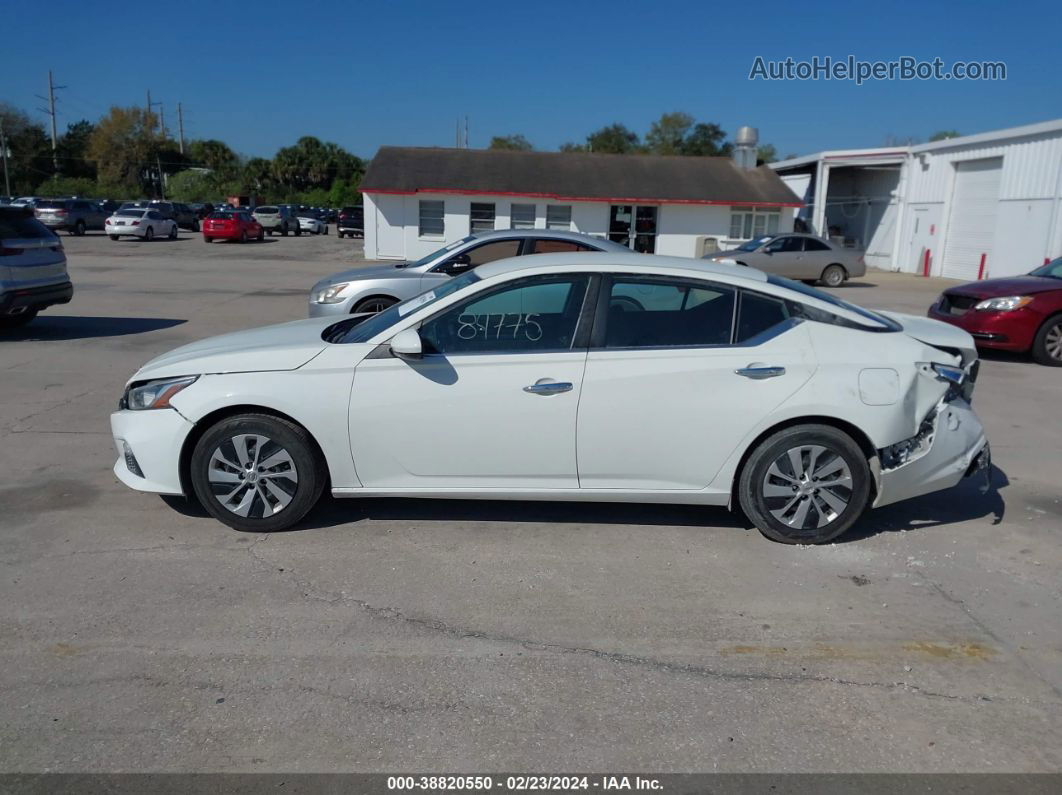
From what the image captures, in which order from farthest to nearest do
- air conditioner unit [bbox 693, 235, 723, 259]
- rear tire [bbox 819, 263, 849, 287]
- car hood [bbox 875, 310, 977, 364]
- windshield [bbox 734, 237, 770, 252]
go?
air conditioner unit [bbox 693, 235, 723, 259] → rear tire [bbox 819, 263, 849, 287] → windshield [bbox 734, 237, 770, 252] → car hood [bbox 875, 310, 977, 364]

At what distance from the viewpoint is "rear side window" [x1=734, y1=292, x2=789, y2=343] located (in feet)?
16.0

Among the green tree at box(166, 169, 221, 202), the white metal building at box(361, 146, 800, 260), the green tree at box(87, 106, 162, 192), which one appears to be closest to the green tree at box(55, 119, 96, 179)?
the green tree at box(87, 106, 162, 192)

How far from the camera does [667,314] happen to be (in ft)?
16.1

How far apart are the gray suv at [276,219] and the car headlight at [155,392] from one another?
145 ft

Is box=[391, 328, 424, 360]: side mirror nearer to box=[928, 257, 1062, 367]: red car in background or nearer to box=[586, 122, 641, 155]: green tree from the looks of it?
box=[928, 257, 1062, 367]: red car in background

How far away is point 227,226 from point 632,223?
19135 mm

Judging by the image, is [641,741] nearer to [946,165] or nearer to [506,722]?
[506,722]

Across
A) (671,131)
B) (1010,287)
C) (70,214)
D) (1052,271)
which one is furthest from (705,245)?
(671,131)

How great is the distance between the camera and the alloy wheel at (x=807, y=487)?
4797 mm

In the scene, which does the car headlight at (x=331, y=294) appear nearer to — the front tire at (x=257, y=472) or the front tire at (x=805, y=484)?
the front tire at (x=257, y=472)

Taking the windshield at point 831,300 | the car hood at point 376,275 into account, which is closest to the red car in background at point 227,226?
the car hood at point 376,275

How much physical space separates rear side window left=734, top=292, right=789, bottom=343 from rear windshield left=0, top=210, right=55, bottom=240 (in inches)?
397

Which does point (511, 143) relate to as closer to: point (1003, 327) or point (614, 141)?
point (614, 141)

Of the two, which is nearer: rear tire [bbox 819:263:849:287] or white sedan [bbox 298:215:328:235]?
rear tire [bbox 819:263:849:287]
